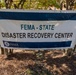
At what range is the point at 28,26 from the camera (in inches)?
193

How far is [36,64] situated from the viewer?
5355 millimetres

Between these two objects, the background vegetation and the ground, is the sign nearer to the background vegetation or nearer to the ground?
the ground

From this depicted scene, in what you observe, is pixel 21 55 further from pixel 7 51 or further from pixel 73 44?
pixel 73 44


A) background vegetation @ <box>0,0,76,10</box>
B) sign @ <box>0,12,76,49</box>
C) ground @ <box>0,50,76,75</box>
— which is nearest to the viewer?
sign @ <box>0,12,76,49</box>

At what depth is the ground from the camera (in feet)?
16.8

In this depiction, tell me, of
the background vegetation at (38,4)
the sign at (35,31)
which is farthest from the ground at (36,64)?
the background vegetation at (38,4)

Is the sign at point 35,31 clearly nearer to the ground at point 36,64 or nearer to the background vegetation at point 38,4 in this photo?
the ground at point 36,64

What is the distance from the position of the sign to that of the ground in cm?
51

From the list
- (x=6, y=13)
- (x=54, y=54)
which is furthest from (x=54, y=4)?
(x=6, y=13)

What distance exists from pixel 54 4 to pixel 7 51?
1.88m

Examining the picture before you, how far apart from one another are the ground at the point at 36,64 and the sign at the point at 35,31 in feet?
1.67

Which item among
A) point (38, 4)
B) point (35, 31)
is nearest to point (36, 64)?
point (35, 31)

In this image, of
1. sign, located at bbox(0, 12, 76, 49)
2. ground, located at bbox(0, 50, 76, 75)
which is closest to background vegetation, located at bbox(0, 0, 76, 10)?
sign, located at bbox(0, 12, 76, 49)

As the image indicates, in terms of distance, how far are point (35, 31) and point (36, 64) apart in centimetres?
89
